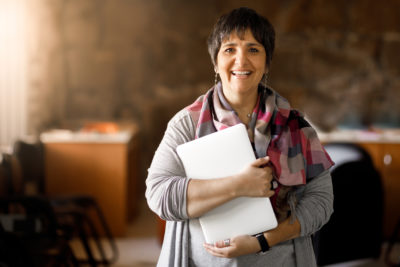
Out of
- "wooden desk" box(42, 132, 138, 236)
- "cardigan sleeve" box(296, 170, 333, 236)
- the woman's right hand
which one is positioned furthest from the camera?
Answer: "wooden desk" box(42, 132, 138, 236)

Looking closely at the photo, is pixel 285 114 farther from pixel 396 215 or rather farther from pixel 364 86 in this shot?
pixel 364 86

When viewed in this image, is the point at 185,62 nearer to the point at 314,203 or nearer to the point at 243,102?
the point at 243,102

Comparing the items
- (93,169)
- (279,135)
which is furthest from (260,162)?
(93,169)

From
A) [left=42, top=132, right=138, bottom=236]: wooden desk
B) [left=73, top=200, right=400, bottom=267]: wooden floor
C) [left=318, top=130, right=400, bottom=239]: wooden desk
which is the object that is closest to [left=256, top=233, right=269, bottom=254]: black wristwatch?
[left=73, top=200, right=400, bottom=267]: wooden floor

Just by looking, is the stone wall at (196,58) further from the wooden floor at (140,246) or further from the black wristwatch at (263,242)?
the black wristwatch at (263,242)

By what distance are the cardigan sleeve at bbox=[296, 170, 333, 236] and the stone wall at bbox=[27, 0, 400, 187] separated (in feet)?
12.4

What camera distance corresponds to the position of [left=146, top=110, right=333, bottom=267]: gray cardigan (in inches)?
50.6

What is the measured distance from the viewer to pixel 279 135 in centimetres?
132

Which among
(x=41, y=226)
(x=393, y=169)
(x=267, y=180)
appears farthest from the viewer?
(x=393, y=169)

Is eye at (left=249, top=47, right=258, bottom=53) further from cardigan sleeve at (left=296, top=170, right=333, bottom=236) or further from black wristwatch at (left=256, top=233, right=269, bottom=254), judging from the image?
black wristwatch at (left=256, top=233, right=269, bottom=254)

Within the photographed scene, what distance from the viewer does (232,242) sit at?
48.8 inches

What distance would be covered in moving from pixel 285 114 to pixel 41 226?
194 centimetres

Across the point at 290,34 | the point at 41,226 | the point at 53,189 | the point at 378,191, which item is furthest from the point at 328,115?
the point at 41,226

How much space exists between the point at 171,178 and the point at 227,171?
145mm
